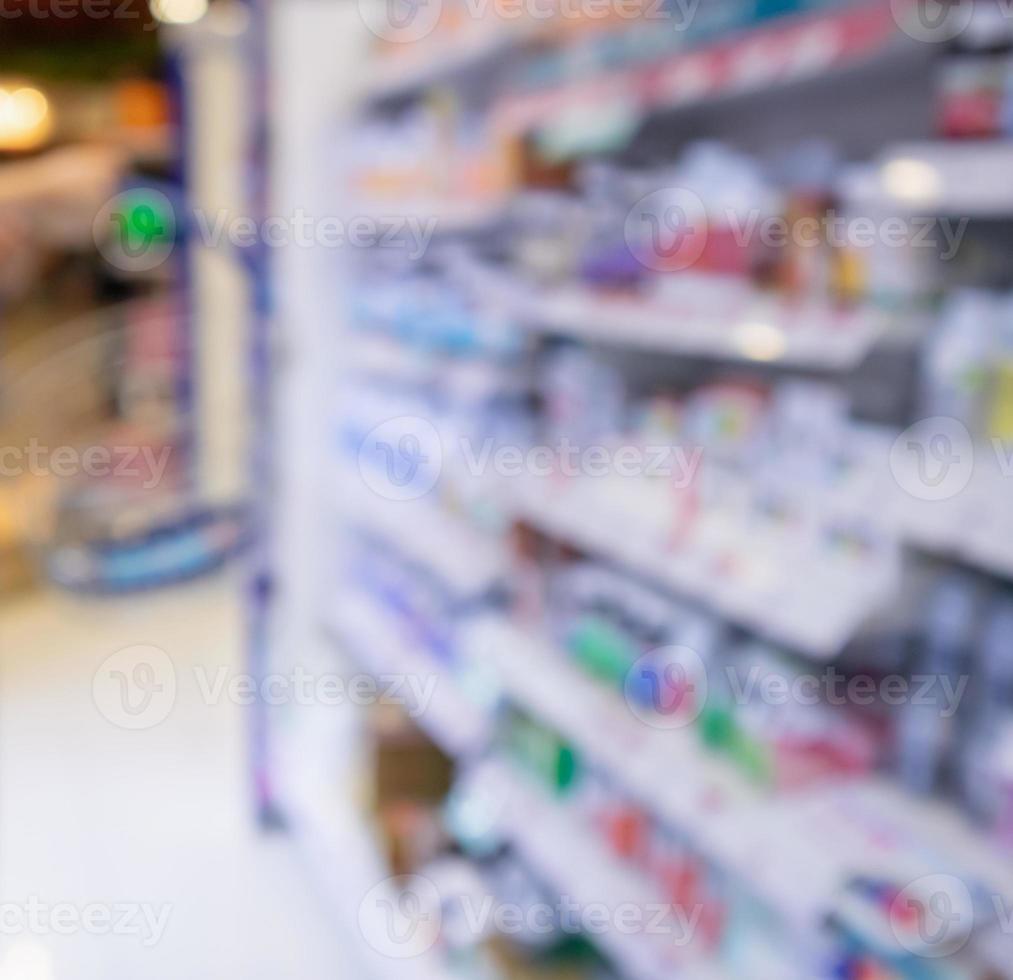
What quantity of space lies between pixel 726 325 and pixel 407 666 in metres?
1.19

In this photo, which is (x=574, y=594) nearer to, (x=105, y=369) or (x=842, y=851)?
(x=842, y=851)

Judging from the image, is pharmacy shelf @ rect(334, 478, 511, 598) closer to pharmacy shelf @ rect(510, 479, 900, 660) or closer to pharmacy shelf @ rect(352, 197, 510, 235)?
pharmacy shelf @ rect(510, 479, 900, 660)

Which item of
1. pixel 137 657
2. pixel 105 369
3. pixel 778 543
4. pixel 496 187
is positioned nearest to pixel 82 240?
pixel 105 369

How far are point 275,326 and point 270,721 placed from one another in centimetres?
97

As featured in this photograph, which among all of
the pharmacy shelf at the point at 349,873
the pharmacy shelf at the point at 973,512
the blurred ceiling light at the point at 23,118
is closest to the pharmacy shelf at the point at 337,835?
the pharmacy shelf at the point at 349,873

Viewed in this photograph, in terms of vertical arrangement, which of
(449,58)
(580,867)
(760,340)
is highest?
(449,58)

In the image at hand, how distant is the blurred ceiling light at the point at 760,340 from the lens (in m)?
1.19

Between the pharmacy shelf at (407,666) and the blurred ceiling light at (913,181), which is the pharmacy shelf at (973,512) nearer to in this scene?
the blurred ceiling light at (913,181)

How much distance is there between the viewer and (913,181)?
104cm

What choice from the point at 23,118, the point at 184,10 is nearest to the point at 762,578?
the point at 184,10

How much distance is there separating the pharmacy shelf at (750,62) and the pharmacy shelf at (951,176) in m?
0.12

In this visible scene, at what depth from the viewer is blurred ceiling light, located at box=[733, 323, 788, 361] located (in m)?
1.19

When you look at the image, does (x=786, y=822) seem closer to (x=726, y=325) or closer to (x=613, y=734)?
(x=613, y=734)

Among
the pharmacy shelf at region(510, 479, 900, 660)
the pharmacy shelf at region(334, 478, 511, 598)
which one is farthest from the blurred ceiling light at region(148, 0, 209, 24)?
the pharmacy shelf at region(510, 479, 900, 660)
